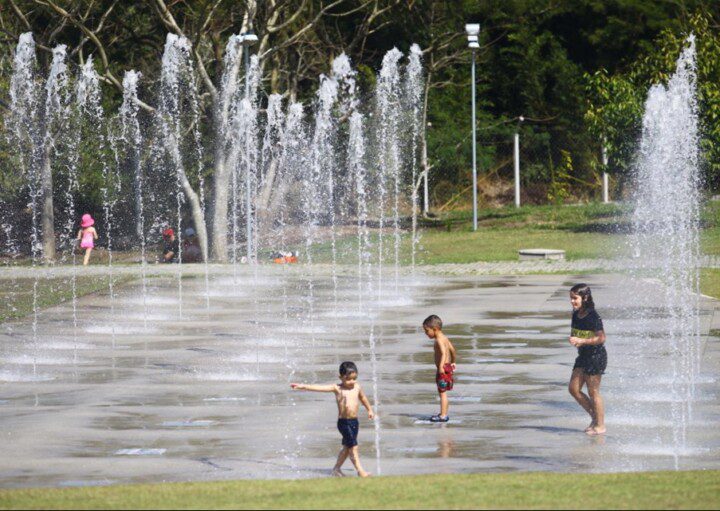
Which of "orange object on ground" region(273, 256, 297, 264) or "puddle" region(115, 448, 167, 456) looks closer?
"puddle" region(115, 448, 167, 456)

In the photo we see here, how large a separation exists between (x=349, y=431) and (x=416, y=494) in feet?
4.89

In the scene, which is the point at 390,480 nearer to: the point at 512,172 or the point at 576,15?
the point at 512,172

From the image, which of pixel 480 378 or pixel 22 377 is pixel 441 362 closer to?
pixel 480 378

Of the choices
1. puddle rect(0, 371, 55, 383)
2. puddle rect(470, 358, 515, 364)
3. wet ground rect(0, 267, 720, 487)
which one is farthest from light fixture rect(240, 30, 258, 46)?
puddle rect(0, 371, 55, 383)

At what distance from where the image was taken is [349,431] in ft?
33.9

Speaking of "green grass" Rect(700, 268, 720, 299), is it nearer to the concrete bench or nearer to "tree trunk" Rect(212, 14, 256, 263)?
the concrete bench

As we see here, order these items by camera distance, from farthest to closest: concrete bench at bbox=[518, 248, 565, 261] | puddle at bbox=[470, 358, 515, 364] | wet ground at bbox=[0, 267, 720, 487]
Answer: concrete bench at bbox=[518, 248, 565, 261]
puddle at bbox=[470, 358, 515, 364]
wet ground at bbox=[0, 267, 720, 487]

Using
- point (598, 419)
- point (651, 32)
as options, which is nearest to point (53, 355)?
point (598, 419)

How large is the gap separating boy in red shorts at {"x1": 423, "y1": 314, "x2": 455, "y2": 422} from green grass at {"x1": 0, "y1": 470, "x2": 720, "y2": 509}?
2.85 meters

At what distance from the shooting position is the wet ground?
11078 mm

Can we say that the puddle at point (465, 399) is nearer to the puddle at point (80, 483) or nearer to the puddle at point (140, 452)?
the puddle at point (140, 452)

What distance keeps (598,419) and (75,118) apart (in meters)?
32.7

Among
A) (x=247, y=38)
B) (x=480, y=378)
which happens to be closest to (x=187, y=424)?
(x=480, y=378)

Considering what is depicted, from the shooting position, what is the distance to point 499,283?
91.2ft
